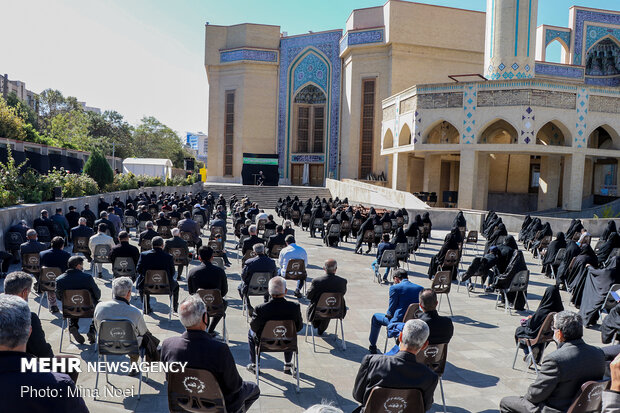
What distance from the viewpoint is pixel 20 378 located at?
7.84 ft

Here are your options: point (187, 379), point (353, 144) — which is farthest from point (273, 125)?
point (187, 379)

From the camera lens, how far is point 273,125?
→ 143ft

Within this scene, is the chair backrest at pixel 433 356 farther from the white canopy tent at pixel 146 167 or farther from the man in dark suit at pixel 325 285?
the white canopy tent at pixel 146 167

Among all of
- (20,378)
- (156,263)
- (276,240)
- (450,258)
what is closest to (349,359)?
(156,263)

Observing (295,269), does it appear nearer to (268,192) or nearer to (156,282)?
(156,282)

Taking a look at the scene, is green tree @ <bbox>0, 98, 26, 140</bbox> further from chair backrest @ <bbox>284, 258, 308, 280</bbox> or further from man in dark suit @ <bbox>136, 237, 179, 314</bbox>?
chair backrest @ <bbox>284, 258, 308, 280</bbox>

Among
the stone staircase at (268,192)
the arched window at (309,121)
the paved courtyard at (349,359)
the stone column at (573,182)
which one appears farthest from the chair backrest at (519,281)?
the arched window at (309,121)

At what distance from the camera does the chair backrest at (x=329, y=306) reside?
21.2ft

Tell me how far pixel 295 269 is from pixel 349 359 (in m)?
2.68

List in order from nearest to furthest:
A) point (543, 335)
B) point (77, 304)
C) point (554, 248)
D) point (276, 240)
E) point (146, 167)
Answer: point (543, 335) → point (77, 304) → point (276, 240) → point (554, 248) → point (146, 167)

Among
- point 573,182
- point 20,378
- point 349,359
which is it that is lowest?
point 349,359

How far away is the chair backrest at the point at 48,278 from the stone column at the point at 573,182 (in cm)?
2594

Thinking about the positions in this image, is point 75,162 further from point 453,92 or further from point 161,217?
point 453,92

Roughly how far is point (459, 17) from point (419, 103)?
14.3 meters
